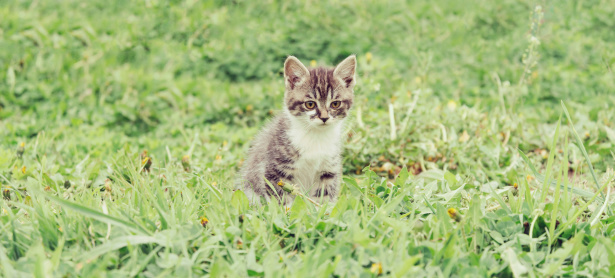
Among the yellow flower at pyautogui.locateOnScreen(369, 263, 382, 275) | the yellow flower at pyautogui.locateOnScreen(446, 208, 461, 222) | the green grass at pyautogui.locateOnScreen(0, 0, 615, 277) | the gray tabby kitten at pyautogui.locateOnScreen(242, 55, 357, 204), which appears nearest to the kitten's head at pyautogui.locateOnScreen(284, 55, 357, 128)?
the gray tabby kitten at pyautogui.locateOnScreen(242, 55, 357, 204)

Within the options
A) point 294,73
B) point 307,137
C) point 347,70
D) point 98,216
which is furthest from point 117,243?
point 347,70

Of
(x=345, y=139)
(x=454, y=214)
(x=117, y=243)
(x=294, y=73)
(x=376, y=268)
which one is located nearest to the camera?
(x=376, y=268)

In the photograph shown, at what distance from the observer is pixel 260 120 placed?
21.9ft

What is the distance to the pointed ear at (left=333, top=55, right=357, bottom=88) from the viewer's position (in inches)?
170

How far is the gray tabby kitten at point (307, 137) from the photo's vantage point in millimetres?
4180

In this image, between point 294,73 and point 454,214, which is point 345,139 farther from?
point 454,214

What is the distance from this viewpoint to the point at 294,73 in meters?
4.38

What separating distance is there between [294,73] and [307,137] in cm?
54

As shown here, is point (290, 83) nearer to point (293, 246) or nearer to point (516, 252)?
point (293, 246)

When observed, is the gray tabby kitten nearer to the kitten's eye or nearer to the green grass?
the kitten's eye

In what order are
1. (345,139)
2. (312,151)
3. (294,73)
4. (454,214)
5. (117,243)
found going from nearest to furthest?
(117,243)
(454,214)
(312,151)
(294,73)
(345,139)

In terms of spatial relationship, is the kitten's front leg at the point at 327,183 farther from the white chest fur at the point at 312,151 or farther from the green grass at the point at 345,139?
the green grass at the point at 345,139

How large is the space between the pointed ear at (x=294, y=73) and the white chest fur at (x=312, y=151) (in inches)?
13.9

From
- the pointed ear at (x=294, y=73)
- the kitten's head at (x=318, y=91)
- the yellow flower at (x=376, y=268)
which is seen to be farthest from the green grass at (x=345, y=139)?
the pointed ear at (x=294, y=73)
